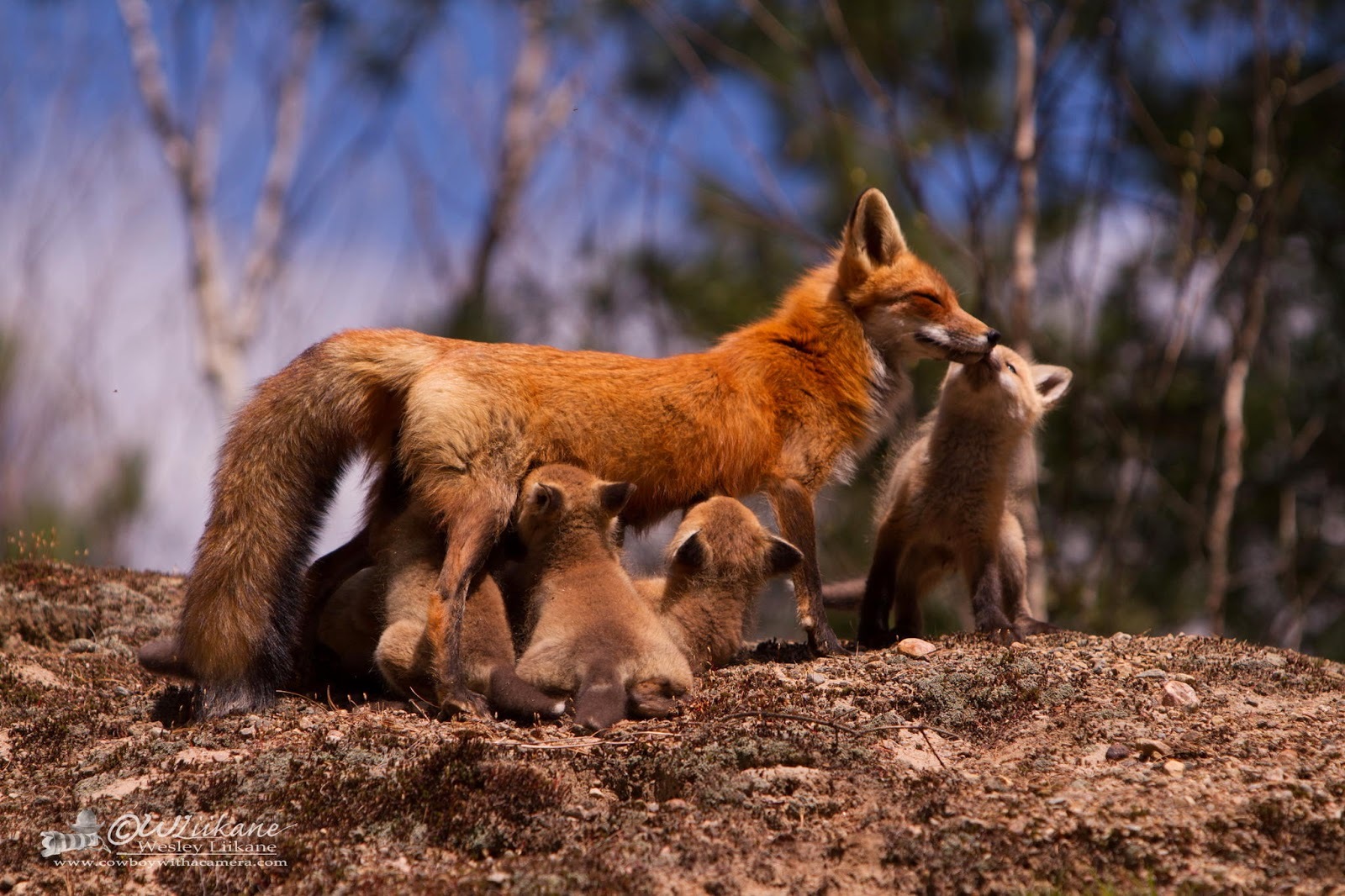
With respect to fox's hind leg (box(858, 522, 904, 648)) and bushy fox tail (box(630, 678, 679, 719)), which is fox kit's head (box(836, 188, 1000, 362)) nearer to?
fox's hind leg (box(858, 522, 904, 648))

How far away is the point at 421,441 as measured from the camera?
679 cm

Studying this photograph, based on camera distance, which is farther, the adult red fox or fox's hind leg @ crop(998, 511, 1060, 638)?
fox's hind leg @ crop(998, 511, 1060, 638)

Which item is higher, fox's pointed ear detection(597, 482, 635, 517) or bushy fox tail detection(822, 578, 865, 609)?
Answer: fox's pointed ear detection(597, 482, 635, 517)

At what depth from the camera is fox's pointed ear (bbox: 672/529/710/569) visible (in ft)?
23.6

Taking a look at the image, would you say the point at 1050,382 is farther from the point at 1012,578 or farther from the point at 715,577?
the point at 715,577

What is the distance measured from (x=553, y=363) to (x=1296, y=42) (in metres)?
11.8

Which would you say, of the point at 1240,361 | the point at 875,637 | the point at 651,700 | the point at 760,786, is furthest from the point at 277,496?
the point at 1240,361

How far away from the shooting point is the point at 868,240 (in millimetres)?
8617

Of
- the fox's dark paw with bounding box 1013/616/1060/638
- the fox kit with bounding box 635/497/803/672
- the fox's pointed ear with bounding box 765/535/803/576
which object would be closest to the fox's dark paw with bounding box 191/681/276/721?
the fox kit with bounding box 635/497/803/672

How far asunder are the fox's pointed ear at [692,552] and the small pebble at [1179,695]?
8.84 ft

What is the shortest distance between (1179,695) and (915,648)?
160 centimetres

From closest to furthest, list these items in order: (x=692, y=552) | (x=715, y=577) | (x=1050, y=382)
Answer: (x=692, y=552)
(x=715, y=577)
(x=1050, y=382)

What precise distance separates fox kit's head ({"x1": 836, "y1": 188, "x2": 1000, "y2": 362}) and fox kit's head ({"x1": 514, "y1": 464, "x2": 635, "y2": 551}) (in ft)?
8.06
